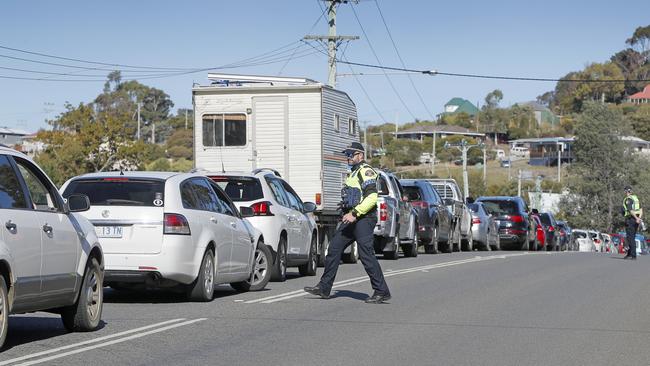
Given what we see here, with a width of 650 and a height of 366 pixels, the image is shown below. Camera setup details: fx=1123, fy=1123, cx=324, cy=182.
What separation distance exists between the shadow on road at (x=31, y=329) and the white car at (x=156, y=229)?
3.91 ft

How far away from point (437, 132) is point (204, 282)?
14886 cm

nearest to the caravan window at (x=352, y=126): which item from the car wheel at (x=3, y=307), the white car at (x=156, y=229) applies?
the white car at (x=156, y=229)

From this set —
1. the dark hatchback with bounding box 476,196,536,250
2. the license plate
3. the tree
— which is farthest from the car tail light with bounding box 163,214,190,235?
the tree

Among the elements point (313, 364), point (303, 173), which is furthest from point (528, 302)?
point (303, 173)

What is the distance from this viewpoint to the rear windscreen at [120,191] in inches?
503

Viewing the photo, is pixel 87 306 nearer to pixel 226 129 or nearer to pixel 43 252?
pixel 43 252

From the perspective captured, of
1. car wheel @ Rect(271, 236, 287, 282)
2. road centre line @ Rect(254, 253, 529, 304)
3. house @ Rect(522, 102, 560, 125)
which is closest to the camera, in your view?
road centre line @ Rect(254, 253, 529, 304)

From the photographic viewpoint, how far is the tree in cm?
8744

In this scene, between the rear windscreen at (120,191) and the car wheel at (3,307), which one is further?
the rear windscreen at (120,191)

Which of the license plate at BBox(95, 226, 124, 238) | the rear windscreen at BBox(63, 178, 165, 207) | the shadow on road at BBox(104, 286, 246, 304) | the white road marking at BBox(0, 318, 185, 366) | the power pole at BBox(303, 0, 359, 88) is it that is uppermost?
the power pole at BBox(303, 0, 359, 88)

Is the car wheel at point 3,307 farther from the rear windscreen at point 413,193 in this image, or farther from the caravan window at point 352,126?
the rear windscreen at point 413,193

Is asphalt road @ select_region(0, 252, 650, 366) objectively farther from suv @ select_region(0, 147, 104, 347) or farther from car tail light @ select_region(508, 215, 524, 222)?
car tail light @ select_region(508, 215, 524, 222)

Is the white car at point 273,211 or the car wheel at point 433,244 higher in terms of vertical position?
the white car at point 273,211

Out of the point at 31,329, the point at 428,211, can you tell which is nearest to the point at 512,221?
the point at 428,211
